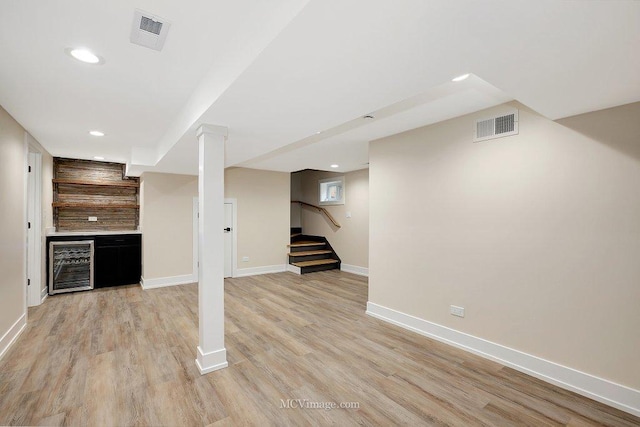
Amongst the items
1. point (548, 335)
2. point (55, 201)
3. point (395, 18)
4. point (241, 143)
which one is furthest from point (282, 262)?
point (395, 18)

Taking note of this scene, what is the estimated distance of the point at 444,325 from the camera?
3.24m

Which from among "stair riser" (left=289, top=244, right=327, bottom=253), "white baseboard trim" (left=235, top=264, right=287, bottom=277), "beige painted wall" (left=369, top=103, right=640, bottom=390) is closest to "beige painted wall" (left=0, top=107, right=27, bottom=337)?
"white baseboard trim" (left=235, top=264, right=287, bottom=277)

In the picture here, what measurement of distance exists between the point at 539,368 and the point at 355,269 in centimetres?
461

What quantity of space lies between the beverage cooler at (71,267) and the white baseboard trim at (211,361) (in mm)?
4128

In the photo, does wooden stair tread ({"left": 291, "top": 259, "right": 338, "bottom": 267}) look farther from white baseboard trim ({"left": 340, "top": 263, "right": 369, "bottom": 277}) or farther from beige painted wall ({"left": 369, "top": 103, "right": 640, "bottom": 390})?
Result: beige painted wall ({"left": 369, "top": 103, "right": 640, "bottom": 390})

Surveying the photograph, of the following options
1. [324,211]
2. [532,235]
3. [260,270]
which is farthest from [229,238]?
[532,235]

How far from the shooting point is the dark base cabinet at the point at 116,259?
534cm

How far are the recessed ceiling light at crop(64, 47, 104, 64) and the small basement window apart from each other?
5798 millimetres

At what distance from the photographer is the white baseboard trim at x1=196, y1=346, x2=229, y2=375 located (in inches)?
102

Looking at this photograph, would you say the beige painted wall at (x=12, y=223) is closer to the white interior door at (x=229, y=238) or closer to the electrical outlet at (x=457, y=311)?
the white interior door at (x=229, y=238)

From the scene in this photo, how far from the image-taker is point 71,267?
5480 mm

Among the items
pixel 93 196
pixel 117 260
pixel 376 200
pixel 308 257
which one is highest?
pixel 93 196

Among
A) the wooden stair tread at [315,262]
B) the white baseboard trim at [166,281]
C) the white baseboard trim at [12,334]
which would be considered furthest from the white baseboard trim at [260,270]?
the white baseboard trim at [12,334]

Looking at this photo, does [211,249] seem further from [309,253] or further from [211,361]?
[309,253]
